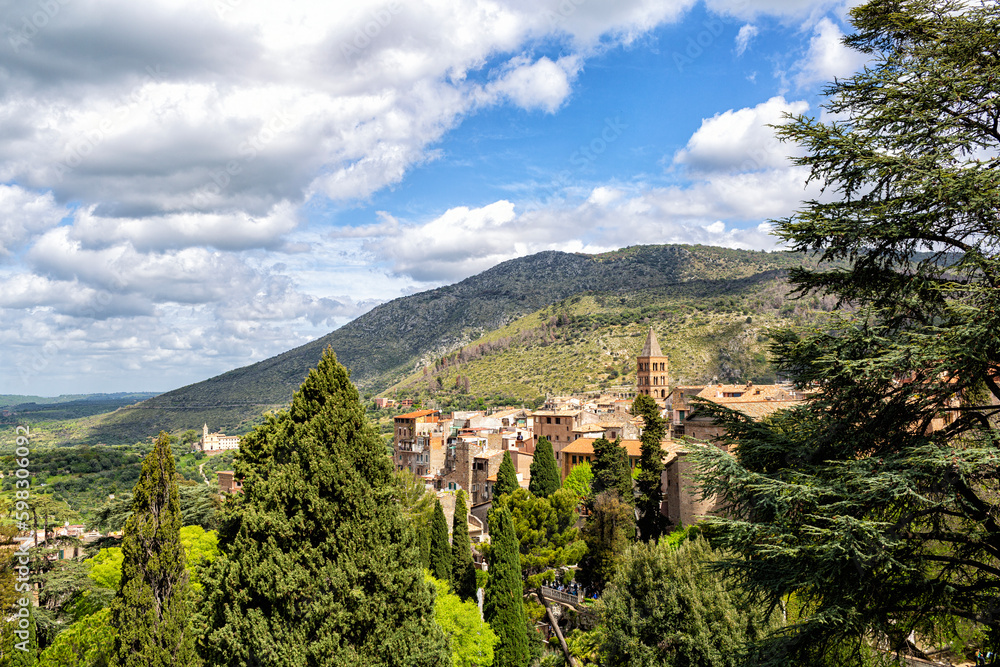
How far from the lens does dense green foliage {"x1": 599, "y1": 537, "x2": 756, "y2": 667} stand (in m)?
18.3

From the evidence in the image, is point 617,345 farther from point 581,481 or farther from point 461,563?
point 461,563

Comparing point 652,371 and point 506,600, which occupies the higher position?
point 652,371

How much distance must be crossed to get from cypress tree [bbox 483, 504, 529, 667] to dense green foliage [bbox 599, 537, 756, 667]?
7.19 meters

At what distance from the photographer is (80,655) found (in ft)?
67.1

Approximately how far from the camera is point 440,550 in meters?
31.0

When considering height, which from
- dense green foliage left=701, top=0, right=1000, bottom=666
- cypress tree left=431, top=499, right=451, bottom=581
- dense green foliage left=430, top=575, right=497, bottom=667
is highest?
dense green foliage left=701, top=0, right=1000, bottom=666

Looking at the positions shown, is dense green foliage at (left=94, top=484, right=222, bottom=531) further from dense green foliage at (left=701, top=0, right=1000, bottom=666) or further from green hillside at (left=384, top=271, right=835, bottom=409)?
green hillside at (left=384, top=271, right=835, bottom=409)

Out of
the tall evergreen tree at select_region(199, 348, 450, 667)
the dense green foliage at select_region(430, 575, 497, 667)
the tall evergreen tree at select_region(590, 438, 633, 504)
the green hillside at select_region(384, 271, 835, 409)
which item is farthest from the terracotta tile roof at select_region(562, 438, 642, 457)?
the green hillside at select_region(384, 271, 835, 409)

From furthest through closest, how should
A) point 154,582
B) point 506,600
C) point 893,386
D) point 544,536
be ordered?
1. point 544,536
2. point 506,600
3. point 154,582
4. point 893,386

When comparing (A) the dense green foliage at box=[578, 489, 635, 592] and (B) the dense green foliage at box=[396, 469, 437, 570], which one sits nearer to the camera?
(B) the dense green foliage at box=[396, 469, 437, 570]

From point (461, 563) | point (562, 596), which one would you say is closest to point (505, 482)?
point (562, 596)

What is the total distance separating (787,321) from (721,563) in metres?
125

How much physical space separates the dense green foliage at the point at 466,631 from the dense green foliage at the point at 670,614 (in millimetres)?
6822

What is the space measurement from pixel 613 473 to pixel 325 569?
26.3 metres
